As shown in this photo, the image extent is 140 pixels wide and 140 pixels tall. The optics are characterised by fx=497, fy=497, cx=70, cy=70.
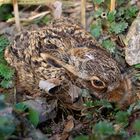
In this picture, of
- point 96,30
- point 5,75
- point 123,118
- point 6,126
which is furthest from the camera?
point 96,30

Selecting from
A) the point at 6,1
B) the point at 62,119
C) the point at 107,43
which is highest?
the point at 6,1

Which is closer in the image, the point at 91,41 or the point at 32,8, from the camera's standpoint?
the point at 91,41

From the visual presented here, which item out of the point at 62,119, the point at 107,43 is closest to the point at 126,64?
the point at 107,43

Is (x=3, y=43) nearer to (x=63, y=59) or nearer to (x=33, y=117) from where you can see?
(x=63, y=59)

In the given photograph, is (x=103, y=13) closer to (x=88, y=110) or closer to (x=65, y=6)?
(x=65, y=6)

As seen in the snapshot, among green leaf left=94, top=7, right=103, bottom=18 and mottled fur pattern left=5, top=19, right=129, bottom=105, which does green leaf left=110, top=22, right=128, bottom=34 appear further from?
mottled fur pattern left=5, top=19, right=129, bottom=105

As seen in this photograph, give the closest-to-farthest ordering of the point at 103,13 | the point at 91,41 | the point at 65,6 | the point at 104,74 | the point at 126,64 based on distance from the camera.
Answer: the point at 104,74
the point at 91,41
the point at 126,64
the point at 103,13
the point at 65,6

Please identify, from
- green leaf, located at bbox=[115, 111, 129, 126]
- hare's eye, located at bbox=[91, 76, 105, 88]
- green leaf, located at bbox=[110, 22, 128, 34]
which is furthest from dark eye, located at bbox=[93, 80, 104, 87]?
green leaf, located at bbox=[110, 22, 128, 34]

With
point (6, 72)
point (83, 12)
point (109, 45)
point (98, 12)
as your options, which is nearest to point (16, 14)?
point (83, 12)
